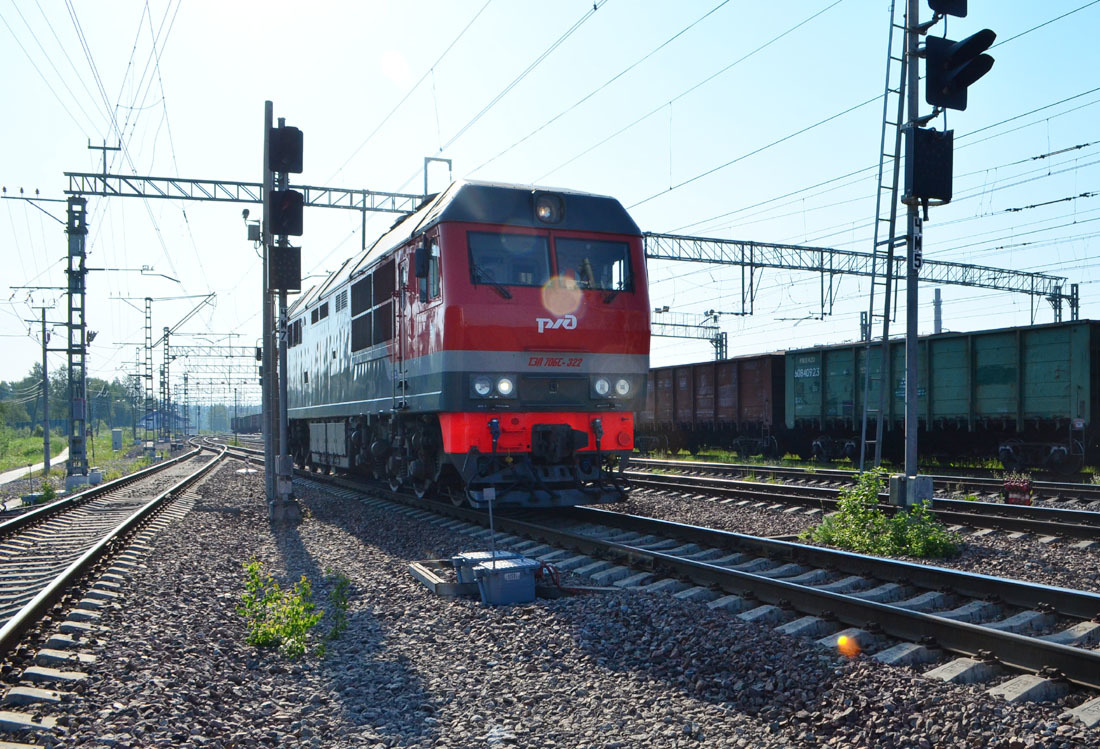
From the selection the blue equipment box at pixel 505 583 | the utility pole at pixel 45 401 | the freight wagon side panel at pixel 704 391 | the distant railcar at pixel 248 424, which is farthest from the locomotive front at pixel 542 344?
the distant railcar at pixel 248 424

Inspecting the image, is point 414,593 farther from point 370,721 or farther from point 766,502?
point 766,502

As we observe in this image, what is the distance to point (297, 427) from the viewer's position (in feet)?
68.0

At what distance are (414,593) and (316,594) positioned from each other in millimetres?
891

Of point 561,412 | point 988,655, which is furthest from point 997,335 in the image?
point 988,655

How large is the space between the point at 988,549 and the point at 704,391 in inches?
660

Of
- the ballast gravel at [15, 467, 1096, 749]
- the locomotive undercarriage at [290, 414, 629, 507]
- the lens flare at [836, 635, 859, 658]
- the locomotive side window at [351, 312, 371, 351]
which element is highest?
the locomotive side window at [351, 312, 371, 351]

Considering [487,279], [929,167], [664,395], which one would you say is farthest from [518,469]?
[664,395]

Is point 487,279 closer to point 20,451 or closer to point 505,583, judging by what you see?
point 505,583

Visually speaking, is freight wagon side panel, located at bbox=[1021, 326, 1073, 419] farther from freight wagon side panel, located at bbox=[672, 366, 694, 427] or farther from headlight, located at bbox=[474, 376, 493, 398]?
headlight, located at bbox=[474, 376, 493, 398]

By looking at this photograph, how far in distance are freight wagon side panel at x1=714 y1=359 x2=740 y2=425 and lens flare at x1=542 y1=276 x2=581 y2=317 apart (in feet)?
47.3

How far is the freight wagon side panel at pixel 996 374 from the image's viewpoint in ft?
52.1

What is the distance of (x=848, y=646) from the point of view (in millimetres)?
4844

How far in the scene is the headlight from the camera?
30.7 ft

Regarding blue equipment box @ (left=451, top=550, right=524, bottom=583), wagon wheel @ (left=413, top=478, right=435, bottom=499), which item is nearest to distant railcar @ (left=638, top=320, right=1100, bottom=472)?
wagon wheel @ (left=413, top=478, right=435, bottom=499)
